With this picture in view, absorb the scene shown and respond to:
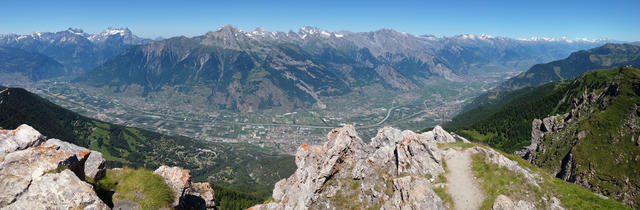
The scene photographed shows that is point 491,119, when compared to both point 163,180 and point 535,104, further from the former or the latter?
point 163,180

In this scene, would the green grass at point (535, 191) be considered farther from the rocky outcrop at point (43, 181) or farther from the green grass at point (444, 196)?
the rocky outcrop at point (43, 181)

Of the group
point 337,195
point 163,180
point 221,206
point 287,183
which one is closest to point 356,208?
point 337,195

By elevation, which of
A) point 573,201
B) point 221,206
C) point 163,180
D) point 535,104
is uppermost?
point 163,180

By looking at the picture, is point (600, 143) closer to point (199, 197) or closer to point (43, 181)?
point (199, 197)

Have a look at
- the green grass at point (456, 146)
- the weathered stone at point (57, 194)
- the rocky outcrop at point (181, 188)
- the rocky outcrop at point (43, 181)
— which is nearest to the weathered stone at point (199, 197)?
the rocky outcrop at point (181, 188)

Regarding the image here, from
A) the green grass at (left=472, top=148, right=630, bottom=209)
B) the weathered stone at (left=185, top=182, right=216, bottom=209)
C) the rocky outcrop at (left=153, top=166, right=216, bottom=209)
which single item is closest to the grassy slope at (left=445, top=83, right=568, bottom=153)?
the green grass at (left=472, top=148, right=630, bottom=209)

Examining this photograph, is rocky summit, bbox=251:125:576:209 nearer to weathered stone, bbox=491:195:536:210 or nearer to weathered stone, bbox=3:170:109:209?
weathered stone, bbox=491:195:536:210

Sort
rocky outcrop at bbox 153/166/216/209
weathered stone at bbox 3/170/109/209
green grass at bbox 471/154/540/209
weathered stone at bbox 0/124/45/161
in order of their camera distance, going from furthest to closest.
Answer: green grass at bbox 471/154/540/209 < rocky outcrop at bbox 153/166/216/209 < weathered stone at bbox 0/124/45/161 < weathered stone at bbox 3/170/109/209
